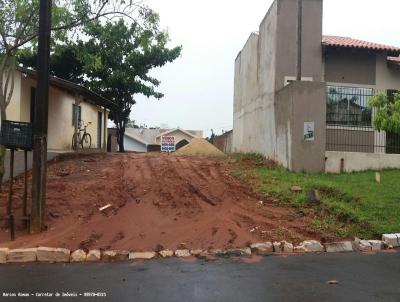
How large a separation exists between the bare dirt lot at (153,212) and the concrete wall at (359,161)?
9.97ft

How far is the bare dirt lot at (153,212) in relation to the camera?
28.6ft

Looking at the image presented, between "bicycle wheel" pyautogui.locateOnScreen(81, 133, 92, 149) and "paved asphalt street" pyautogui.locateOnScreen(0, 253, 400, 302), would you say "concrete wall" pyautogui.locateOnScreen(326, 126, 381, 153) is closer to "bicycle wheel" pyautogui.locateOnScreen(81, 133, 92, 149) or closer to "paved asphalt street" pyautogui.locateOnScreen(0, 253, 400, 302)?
"paved asphalt street" pyautogui.locateOnScreen(0, 253, 400, 302)

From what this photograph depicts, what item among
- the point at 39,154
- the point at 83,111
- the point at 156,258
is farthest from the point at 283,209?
the point at 83,111

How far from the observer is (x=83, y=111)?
2503cm

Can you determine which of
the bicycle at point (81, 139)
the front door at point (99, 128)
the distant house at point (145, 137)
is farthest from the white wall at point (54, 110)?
the distant house at point (145, 137)

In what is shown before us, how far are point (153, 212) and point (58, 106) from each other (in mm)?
12340

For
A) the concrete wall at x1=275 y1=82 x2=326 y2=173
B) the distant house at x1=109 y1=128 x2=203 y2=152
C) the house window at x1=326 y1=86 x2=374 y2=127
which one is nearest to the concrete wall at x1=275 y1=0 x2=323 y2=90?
the house window at x1=326 y1=86 x2=374 y2=127

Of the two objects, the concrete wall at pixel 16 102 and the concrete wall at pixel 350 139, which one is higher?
the concrete wall at pixel 16 102

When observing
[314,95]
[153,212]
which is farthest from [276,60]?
[153,212]

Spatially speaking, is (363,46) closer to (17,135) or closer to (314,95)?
(314,95)

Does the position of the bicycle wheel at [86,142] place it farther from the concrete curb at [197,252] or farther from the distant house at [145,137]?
the distant house at [145,137]

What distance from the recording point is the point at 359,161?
47.4 feet

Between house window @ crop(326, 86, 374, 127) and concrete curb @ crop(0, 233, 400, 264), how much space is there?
8.11 m

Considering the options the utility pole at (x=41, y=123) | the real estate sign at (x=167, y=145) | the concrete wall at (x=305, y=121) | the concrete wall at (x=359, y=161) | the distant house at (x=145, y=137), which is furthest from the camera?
the distant house at (x=145, y=137)
